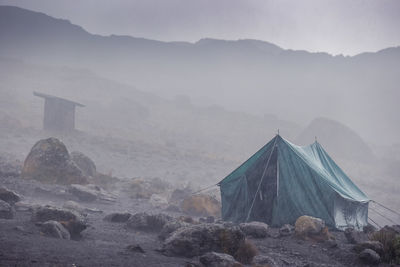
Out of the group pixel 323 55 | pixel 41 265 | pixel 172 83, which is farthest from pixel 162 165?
pixel 323 55

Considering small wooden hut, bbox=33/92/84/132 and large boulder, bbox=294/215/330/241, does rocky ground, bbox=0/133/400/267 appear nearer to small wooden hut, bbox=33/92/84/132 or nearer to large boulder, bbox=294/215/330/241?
large boulder, bbox=294/215/330/241

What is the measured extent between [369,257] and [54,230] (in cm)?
553

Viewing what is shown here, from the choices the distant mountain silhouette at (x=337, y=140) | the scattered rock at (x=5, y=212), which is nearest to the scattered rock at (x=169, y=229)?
the scattered rock at (x=5, y=212)

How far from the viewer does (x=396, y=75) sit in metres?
78.6

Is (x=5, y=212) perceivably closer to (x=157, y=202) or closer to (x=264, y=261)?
(x=264, y=261)

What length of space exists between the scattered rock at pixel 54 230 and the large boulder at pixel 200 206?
655 centimetres

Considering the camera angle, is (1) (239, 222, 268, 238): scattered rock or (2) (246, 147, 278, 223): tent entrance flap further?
(2) (246, 147, 278, 223): tent entrance flap

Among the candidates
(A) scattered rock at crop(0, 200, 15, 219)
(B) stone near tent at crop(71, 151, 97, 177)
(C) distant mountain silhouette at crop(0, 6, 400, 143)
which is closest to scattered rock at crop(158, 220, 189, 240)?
(A) scattered rock at crop(0, 200, 15, 219)

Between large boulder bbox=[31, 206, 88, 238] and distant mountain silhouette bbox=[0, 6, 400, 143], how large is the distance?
212 ft

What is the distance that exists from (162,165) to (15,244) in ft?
61.4

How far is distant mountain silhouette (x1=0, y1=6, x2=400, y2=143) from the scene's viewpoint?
7435 cm

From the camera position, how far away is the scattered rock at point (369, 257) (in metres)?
6.13

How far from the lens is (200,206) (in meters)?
12.4

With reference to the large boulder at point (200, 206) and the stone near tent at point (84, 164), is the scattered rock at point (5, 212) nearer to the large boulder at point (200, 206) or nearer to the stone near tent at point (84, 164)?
the large boulder at point (200, 206)
